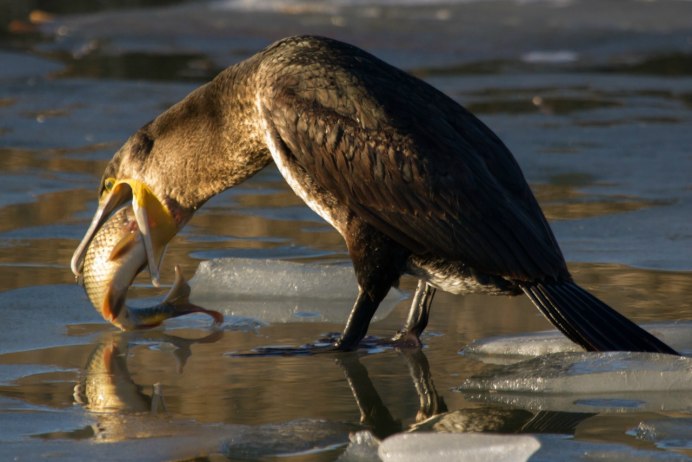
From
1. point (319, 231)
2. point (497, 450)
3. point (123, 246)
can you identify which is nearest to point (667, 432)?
point (497, 450)

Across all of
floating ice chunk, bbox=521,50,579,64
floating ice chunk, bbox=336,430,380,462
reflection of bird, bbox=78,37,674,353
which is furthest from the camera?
floating ice chunk, bbox=521,50,579,64

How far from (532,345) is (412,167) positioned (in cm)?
72

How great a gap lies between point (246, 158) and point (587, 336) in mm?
1530

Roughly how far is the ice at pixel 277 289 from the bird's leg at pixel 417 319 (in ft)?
1.33

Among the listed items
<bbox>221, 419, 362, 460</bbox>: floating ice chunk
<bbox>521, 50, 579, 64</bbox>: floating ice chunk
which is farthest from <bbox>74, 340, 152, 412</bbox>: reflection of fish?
<bbox>521, 50, 579, 64</bbox>: floating ice chunk

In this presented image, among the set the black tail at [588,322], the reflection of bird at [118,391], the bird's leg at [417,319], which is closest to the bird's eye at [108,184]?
the reflection of bird at [118,391]

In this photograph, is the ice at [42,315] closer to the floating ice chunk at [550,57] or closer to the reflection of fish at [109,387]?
the reflection of fish at [109,387]

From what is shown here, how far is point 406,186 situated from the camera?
15.0ft

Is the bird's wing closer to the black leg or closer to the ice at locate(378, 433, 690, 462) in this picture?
the black leg

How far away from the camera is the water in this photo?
380 cm

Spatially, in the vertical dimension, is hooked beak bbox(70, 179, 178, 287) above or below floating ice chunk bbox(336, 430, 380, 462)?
above

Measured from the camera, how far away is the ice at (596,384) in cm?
398

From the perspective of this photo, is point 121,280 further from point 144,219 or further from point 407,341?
point 407,341

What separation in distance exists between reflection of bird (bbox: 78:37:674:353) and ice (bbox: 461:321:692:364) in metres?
0.17
